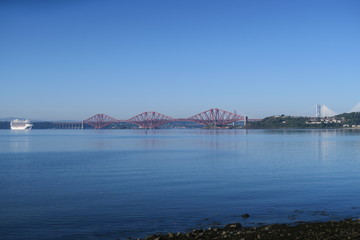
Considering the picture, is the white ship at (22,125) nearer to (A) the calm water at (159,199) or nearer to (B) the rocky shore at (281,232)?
(A) the calm water at (159,199)

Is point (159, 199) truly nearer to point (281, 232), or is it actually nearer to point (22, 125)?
point (281, 232)

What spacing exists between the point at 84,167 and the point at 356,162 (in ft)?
49.7

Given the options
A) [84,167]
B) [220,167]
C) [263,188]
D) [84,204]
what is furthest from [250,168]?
[84,204]

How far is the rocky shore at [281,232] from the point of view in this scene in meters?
7.25

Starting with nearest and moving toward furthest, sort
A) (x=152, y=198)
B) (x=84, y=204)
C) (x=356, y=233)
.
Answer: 1. (x=356, y=233)
2. (x=84, y=204)
3. (x=152, y=198)

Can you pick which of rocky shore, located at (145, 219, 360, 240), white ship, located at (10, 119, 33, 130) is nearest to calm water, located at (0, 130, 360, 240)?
rocky shore, located at (145, 219, 360, 240)

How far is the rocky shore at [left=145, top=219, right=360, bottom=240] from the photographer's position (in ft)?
23.8

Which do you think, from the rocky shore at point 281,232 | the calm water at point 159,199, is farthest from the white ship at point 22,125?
the rocky shore at point 281,232

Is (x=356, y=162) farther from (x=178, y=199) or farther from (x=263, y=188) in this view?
(x=178, y=199)

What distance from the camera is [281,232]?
302 inches

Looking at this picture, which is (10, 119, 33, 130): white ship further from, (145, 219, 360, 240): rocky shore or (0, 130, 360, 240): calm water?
(145, 219, 360, 240): rocky shore

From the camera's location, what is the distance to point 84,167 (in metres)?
21.2

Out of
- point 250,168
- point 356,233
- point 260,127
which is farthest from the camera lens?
point 260,127

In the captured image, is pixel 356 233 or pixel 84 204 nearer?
pixel 356 233
